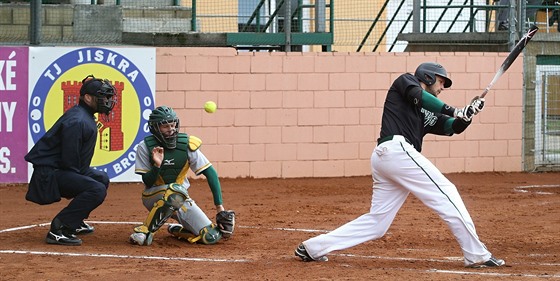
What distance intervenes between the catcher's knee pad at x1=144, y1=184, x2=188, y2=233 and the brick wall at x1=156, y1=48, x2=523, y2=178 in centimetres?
556

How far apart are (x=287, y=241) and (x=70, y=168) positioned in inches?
83.6

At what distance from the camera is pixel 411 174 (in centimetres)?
792

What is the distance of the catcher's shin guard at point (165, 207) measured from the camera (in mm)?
8961

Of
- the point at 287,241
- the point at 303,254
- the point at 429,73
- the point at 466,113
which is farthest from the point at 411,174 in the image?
the point at 287,241

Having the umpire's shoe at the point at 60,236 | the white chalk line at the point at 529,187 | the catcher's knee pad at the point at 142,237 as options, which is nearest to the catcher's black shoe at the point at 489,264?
the catcher's knee pad at the point at 142,237

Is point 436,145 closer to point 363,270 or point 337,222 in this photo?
point 337,222

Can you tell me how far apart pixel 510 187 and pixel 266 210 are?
4.15 meters

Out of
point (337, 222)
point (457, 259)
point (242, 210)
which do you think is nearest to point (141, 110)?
point (242, 210)

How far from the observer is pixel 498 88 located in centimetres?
1585

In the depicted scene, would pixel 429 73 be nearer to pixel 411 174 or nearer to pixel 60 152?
pixel 411 174

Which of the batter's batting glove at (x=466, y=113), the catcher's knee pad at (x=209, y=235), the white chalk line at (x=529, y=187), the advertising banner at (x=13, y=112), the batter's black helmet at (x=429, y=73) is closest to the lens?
the batter's batting glove at (x=466, y=113)

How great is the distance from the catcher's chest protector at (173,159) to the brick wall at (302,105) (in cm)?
529

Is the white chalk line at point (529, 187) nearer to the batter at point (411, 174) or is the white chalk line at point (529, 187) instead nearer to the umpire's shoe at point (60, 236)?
the batter at point (411, 174)

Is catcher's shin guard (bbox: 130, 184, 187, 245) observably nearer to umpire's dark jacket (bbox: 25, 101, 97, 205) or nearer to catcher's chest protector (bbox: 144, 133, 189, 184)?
catcher's chest protector (bbox: 144, 133, 189, 184)
